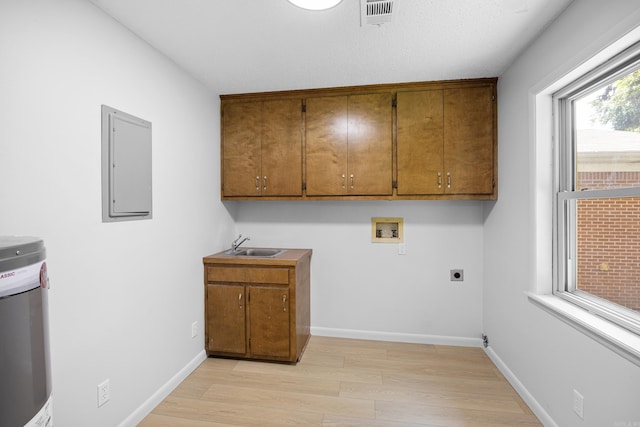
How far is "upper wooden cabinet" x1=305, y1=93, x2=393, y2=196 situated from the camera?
9.12 ft

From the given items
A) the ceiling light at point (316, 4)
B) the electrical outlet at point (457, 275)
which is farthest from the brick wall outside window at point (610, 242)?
the ceiling light at point (316, 4)

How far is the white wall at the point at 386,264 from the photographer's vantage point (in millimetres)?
3014

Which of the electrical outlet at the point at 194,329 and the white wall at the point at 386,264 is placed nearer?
the electrical outlet at the point at 194,329

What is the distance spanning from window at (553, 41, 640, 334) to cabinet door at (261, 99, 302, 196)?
197 centimetres

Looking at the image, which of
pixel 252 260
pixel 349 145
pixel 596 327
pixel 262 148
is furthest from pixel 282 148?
pixel 596 327

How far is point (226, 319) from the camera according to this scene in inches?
106

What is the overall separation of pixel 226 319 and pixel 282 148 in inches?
64.5

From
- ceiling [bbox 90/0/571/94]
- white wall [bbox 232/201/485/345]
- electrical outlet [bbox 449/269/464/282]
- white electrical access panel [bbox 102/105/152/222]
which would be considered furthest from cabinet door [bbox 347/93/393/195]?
white electrical access panel [bbox 102/105/152/222]

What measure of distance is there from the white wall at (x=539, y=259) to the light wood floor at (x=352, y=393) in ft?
0.93

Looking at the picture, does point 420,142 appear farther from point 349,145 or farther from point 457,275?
point 457,275

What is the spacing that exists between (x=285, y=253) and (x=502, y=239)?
192 cm

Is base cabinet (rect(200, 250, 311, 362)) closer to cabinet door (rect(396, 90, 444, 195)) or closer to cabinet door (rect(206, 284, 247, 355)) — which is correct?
cabinet door (rect(206, 284, 247, 355))

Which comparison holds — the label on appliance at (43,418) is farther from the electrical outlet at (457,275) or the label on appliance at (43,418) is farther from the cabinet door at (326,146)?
the electrical outlet at (457,275)

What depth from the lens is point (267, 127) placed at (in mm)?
2943
